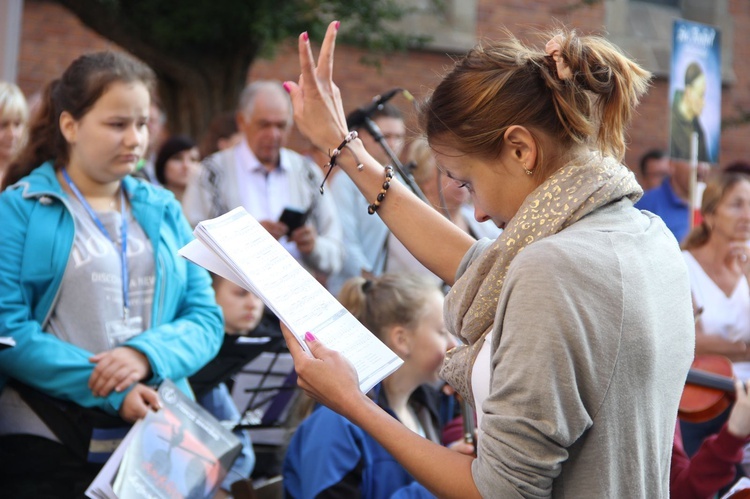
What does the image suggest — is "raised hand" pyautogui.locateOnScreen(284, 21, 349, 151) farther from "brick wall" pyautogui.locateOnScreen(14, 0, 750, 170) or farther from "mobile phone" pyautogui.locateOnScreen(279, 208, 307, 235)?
"brick wall" pyautogui.locateOnScreen(14, 0, 750, 170)

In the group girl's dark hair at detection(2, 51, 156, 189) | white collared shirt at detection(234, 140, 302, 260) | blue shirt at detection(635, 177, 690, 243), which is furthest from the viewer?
blue shirt at detection(635, 177, 690, 243)

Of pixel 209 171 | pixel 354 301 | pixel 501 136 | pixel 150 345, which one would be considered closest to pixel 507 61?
pixel 501 136

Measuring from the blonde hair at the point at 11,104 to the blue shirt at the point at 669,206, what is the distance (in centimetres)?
428

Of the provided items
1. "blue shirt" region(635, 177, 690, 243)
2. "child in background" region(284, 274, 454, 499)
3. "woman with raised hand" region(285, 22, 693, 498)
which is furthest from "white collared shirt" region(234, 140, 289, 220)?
"woman with raised hand" region(285, 22, 693, 498)

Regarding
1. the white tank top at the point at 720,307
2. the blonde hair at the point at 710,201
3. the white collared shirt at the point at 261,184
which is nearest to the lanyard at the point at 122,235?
the white collared shirt at the point at 261,184

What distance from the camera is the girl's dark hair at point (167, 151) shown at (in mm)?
6348

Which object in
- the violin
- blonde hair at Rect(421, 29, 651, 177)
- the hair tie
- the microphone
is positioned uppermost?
the hair tie

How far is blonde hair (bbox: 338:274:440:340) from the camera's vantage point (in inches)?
137

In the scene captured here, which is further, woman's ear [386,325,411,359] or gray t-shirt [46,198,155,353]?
woman's ear [386,325,411,359]

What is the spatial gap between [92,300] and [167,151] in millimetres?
3603

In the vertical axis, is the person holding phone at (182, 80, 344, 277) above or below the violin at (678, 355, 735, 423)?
above

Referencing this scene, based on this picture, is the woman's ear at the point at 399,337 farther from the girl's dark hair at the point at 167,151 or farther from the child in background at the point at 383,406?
the girl's dark hair at the point at 167,151

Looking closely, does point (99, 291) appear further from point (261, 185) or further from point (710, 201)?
point (710, 201)

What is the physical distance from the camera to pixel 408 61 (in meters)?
11.7
